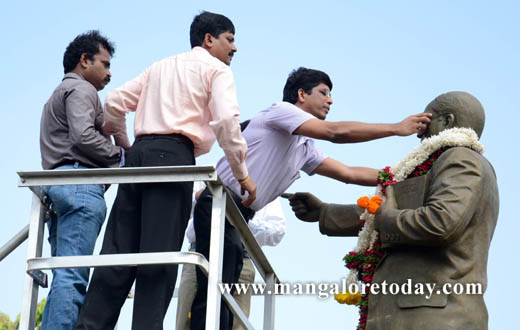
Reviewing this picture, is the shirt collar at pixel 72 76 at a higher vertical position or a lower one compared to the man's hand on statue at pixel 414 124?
higher

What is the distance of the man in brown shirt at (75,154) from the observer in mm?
5609

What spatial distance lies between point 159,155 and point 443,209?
194 cm

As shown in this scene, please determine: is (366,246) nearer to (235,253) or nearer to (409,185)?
(409,185)

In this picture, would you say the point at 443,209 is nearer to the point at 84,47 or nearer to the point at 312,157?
the point at 312,157

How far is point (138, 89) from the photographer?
6.12 meters

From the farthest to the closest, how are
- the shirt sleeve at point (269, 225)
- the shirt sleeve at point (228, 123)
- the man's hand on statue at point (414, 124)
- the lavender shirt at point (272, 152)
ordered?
the shirt sleeve at point (269, 225) < the lavender shirt at point (272, 152) < the man's hand on statue at point (414, 124) < the shirt sleeve at point (228, 123)

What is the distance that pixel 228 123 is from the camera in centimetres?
558

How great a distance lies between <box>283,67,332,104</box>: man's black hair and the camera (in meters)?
7.83

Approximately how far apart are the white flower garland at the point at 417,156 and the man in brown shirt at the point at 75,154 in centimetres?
190

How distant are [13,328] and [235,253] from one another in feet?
27.6

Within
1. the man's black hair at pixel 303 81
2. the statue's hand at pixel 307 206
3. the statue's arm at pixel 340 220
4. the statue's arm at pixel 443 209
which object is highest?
the man's black hair at pixel 303 81

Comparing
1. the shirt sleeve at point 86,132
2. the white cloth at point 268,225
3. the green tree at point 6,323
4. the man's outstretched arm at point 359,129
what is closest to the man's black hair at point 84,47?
the shirt sleeve at point 86,132

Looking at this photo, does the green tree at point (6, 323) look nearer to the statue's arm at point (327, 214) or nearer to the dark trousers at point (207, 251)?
the statue's arm at point (327, 214)

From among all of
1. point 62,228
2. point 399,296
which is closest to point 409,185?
point 399,296
